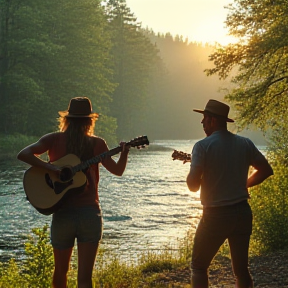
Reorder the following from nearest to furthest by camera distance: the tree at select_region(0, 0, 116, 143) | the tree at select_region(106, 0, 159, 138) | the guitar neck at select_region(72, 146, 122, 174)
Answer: the guitar neck at select_region(72, 146, 122, 174) < the tree at select_region(0, 0, 116, 143) < the tree at select_region(106, 0, 159, 138)

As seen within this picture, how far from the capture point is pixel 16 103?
3834cm

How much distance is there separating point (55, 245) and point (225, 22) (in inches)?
561

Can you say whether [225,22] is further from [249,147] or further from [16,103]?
[16,103]

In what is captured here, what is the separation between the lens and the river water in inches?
507

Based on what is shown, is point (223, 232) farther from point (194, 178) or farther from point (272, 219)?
point (272, 219)

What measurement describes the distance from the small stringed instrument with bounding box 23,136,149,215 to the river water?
7.25 meters

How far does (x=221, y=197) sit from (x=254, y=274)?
150 inches

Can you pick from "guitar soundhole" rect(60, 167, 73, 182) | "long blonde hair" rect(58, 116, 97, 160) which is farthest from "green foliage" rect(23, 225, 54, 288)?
"long blonde hair" rect(58, 116, 97, 160)

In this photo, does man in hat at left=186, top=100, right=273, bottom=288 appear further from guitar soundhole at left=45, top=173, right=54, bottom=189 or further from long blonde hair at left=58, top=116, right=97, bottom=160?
guitar soundhole at left=45, top=173, right=54, bottom=189

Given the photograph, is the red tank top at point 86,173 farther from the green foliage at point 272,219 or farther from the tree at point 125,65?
the tree at point 125,65

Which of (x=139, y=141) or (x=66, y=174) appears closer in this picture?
(x=66, y=174)

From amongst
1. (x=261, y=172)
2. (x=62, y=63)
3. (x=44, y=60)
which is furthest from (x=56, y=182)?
(x=62, y=63)

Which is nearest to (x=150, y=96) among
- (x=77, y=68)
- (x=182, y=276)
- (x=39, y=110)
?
(x=77, y=68)

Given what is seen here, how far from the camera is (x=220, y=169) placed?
172 inches
